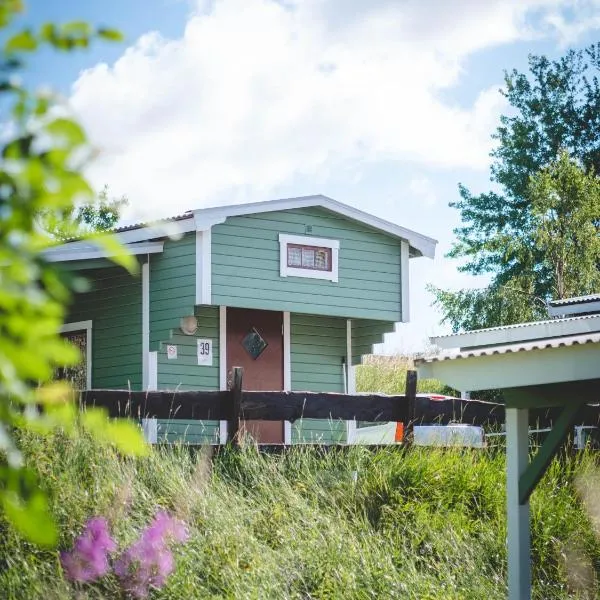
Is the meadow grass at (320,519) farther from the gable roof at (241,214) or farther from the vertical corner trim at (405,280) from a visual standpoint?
the vertical corner trim at (405,280)

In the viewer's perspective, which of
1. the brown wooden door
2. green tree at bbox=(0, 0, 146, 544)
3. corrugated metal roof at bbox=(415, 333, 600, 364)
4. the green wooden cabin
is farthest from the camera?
the brown wooden door

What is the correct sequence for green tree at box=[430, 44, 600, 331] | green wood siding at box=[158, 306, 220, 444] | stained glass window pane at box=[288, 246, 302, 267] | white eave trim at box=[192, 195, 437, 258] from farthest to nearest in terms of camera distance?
green tree at box=[430, 44, 600, 331], stained glass window pane at box=[288, 246, 302, 267], green wood siding at box=[158, 306, 220, 444], white eave trim at box=[192, 195, 437, 258]

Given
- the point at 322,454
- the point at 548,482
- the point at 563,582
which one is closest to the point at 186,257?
the point at 322,454

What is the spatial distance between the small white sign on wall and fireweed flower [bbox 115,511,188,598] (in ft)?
24.8

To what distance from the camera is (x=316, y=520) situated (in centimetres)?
810

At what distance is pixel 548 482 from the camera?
29.9 feet

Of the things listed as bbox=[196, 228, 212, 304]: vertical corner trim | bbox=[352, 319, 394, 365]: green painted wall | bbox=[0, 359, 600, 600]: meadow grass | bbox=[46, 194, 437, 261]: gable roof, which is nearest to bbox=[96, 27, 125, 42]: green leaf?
bbox=[0, 359, 600, 600]: meadow grass

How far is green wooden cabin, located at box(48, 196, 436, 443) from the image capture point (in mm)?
14273

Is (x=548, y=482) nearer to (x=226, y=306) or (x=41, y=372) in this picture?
(x=226, y=306)

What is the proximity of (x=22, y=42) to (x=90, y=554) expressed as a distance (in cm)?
611

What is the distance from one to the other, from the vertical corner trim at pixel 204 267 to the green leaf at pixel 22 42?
12.3m

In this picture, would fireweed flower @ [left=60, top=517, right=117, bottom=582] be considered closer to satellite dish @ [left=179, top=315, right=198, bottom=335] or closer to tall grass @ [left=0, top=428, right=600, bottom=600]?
tall grass @ [left=0, top=428, right=600, bottom=600]

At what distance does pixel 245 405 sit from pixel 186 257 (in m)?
4.62

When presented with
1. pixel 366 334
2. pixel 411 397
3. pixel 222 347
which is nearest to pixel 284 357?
pixel 222 347
